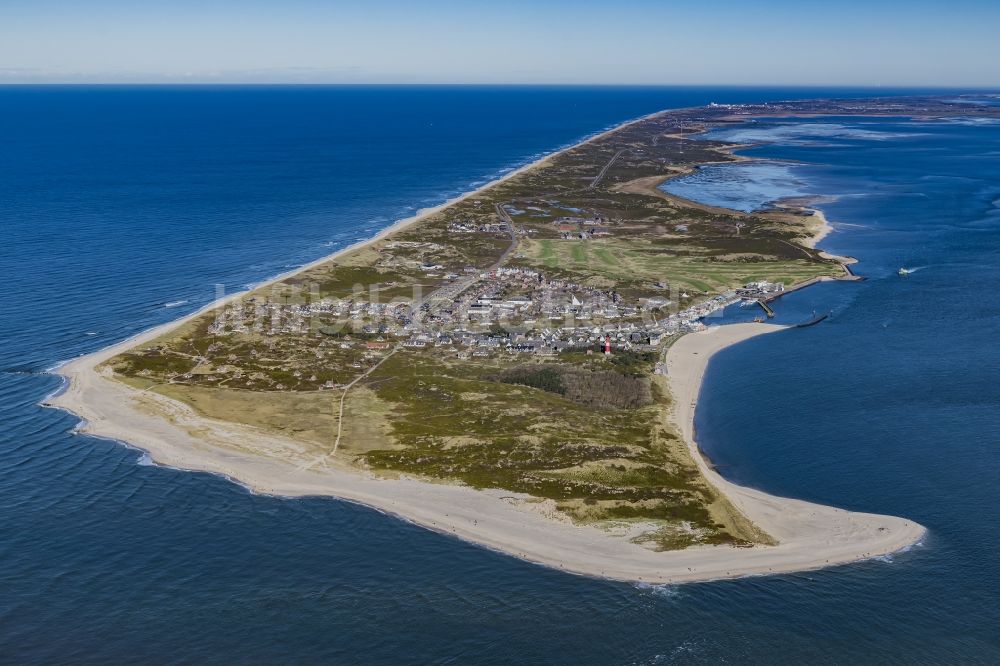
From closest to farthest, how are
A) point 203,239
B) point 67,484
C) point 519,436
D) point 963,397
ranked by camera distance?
point 67,484, point 519,436, point 963,397, point 203,239

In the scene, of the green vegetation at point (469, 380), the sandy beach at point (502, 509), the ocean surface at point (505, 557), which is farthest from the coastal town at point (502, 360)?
the ocean surface at point (505, 557)

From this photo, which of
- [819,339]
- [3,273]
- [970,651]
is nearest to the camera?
[970,651]

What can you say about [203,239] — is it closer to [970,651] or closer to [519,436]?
[519,436]

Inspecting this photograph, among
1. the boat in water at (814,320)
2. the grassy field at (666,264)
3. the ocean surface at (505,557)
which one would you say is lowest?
the ocean surface at (505,557)

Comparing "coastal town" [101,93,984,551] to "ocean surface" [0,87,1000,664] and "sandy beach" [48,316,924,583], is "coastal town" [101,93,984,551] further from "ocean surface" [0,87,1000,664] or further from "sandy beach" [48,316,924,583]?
"ocean surface" [0,87,1000,664]

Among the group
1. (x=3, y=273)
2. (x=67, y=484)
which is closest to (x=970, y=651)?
(x=67, y=484)

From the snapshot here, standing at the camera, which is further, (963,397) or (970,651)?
(963,397)

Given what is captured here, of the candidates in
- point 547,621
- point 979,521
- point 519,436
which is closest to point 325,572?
point 547,621

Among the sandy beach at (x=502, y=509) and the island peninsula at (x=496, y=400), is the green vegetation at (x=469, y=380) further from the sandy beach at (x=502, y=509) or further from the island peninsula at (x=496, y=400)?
the sandy beach at (x=502, y=509)
